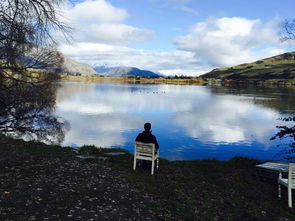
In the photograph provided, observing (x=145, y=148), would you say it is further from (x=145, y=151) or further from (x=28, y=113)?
(x=28, y=113)

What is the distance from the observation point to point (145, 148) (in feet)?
49.7

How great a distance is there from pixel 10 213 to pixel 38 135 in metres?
26.5

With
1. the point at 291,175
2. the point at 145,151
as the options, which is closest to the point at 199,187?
the point at 145,151

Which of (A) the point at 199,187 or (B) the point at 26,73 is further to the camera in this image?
(B) the point at 26,73

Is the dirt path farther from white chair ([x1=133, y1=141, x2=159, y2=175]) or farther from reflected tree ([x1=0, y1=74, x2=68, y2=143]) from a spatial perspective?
reflected tree ([x1=0, y1=74, x2=68, y2=143])

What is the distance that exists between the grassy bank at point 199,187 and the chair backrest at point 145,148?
120 cm

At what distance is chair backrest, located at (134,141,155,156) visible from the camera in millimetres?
14927

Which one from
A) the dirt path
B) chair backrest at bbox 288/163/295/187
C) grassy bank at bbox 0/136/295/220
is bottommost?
grassy bank at bbox 0/136/295/220

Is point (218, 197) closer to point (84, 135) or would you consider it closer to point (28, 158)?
point (28, 158)

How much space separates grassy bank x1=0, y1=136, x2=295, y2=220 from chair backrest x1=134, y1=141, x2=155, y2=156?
3.95 feet

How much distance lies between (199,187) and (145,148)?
12.1 ft

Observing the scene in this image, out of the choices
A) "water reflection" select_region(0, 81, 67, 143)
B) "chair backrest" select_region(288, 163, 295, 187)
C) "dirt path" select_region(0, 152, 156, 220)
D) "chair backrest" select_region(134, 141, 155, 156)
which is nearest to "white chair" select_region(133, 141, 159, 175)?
"chair backrest" select_region(134, 141, 155, 156)

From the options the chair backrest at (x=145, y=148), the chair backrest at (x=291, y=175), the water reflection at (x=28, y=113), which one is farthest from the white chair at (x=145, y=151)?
the water reflection at (x=28, y=113)

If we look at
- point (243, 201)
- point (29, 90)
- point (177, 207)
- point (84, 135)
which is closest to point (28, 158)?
point (177, 207)
